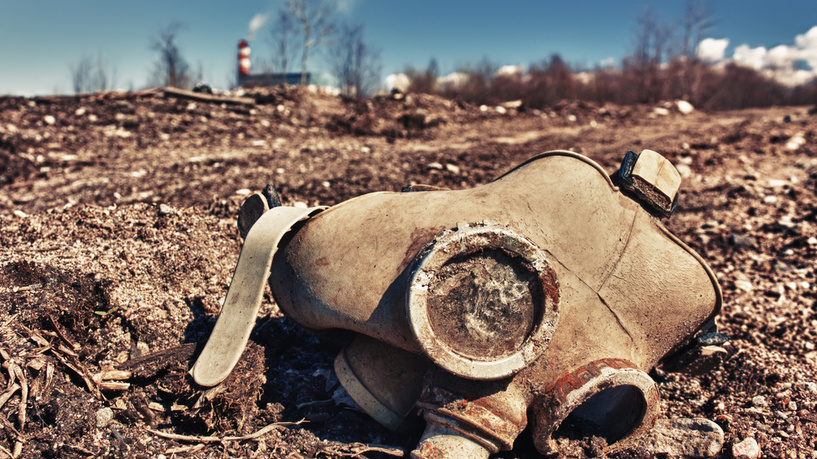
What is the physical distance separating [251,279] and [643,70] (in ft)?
65.8

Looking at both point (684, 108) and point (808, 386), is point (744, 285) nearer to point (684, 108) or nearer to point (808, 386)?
point (808, 386)

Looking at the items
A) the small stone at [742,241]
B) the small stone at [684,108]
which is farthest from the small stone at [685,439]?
the small stone at [684,108]

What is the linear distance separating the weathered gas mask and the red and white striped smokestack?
2326 centimetres

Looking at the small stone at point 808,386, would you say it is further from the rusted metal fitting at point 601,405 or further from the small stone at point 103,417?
the small stone at point 103,417

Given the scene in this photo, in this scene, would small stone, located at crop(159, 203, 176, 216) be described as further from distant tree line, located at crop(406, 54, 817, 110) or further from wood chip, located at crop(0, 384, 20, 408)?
distant tree line, located at crop(406, 54, 817, 110)

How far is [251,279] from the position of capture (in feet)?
5.88

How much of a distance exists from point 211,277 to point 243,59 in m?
22.8

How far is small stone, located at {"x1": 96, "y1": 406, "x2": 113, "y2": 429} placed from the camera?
170 centimetres

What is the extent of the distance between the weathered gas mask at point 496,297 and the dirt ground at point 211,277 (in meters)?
0.22

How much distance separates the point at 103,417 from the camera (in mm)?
1723

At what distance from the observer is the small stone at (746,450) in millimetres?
1795

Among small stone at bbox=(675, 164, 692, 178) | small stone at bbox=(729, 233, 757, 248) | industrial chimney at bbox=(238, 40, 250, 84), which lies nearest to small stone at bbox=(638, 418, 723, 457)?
small stone at bbox=(729, 233, 757, 248)

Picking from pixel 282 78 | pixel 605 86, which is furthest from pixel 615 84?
pixel 282 78

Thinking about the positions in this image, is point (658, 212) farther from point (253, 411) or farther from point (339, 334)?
point (253, 411)
